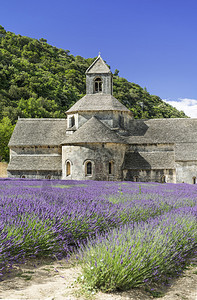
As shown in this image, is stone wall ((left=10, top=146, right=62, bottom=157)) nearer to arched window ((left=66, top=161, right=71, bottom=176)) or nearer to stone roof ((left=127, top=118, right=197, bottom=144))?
arched window ((left=66, top=161, right=71, bottom=176))

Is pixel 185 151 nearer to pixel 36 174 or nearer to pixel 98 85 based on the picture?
pixel 98 85

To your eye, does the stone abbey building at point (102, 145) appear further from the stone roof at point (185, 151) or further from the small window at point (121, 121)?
the small window at point (121, 121)

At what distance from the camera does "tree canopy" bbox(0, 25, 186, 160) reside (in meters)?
61.4

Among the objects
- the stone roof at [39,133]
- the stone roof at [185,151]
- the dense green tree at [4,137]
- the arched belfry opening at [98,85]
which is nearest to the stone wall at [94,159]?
the stone roof at [39,133]

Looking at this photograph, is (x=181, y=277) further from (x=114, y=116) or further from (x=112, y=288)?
(x=114, y=116)

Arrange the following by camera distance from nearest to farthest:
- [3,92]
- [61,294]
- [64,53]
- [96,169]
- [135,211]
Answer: [61,294] → [135,211] → [96,169] → [3,92] → [64,53]

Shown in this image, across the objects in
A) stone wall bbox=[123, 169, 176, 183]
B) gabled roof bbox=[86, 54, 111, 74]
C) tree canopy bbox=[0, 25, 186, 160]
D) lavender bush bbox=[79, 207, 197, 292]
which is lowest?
lavender bush bbox=[79, 207, 197, 292]

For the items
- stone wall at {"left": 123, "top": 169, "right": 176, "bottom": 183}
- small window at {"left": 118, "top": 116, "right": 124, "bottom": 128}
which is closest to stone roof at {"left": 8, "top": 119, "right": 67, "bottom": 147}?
small window at {"left": 118, "top": 116, "right": 124, "bottom": 128}

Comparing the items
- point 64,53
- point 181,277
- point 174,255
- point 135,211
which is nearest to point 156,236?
point 174,255

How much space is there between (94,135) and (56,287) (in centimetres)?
2457

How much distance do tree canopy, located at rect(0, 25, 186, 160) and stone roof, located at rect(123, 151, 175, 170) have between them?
916 inches

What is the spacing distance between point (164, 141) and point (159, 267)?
2831cm

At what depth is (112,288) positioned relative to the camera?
412 cm

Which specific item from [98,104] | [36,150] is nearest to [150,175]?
[98,104]
